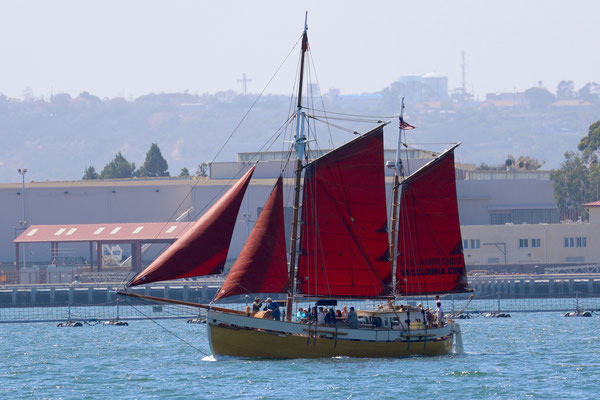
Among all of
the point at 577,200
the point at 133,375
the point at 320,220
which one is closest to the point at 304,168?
the point at 320,220

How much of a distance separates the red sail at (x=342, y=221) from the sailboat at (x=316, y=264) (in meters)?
0.04

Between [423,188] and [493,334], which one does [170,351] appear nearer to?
[423,188]

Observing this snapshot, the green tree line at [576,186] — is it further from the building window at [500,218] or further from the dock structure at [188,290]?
the dock structure at [188,290]

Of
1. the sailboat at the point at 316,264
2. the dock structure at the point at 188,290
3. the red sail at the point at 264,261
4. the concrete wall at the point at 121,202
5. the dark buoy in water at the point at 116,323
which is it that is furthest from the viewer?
the concrete wall at the point at 121,202

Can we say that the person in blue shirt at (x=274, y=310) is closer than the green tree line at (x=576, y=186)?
Yes

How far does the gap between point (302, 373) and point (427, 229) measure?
11.7 m

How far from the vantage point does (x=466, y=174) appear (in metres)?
135

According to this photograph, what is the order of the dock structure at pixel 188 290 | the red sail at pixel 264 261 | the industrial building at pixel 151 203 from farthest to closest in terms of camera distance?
the industrial building at pixel 151 203
the dock structure at pixel 188 290
the red sail at pixel 264 261

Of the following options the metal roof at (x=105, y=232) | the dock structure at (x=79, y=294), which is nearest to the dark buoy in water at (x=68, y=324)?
the dock structure at (x=79, y=294)

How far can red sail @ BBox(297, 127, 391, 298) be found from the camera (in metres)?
51.1

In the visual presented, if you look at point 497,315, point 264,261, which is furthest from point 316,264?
point 497,315

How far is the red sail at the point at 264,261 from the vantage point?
49.5m

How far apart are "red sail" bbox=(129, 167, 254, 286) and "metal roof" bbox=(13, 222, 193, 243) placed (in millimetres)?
63097

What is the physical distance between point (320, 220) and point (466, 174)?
85.4 m
